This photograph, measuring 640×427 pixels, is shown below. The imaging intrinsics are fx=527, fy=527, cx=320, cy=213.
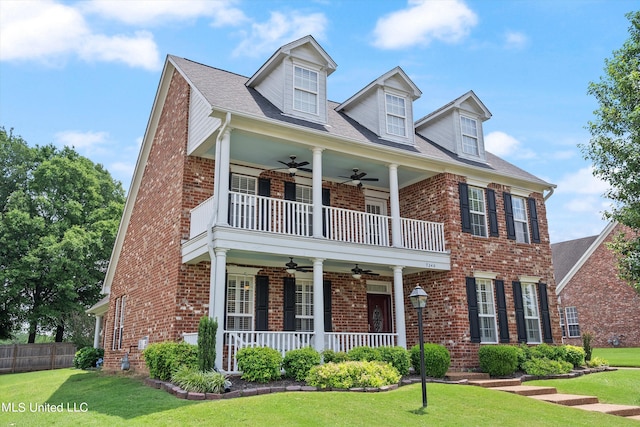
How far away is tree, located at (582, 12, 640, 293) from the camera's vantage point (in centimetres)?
1368

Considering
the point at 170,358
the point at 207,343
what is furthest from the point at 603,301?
the point at 170,358

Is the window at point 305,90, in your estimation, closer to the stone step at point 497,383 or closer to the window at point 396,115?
the window at point 396,115

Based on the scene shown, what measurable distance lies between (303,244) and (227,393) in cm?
Answer: 435

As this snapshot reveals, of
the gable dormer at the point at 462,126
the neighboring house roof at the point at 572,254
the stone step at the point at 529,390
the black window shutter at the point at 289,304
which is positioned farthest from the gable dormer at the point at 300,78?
the neighboring house roof at the point at 572,254

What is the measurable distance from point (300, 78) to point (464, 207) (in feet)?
21.7

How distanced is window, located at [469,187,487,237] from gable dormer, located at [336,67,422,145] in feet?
8.96

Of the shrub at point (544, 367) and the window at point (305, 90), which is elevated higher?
the window at point (305, 90)

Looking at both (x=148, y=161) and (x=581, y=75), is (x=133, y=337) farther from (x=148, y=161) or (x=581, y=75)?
(x=581, y=75)

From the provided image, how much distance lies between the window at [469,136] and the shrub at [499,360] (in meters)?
7.17

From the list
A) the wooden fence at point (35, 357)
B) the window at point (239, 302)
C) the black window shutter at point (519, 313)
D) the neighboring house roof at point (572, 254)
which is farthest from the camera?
the neighboring house roof at point (572, 254)

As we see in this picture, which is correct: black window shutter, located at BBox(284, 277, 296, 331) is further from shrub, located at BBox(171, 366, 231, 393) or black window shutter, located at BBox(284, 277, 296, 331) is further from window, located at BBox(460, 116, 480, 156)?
window, located at BBox(460, 116, 480, 156)

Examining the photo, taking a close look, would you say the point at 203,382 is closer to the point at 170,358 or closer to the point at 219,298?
the point at 170,358

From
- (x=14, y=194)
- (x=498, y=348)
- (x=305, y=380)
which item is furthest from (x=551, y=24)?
(x=14, y=194)

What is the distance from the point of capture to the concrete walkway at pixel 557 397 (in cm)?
1116
